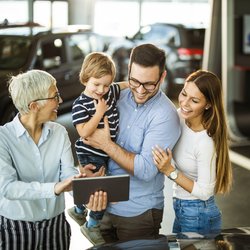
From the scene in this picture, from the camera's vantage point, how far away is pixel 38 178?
2.58 m

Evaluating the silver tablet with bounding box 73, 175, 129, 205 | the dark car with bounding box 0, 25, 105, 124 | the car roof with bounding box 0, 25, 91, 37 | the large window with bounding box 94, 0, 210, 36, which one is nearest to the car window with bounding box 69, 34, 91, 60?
the dark car with bounding box 0, 25, 105, 124

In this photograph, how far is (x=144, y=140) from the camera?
2.54 meters

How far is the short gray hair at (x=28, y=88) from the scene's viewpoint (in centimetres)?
245

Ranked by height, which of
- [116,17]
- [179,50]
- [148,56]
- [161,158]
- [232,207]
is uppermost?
[148,56]

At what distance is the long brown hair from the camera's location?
266cm

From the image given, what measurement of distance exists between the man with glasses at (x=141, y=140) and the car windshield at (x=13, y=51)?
4882mm

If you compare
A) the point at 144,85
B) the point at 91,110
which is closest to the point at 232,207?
the point at 91,110

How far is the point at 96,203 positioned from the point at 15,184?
391 millimetres

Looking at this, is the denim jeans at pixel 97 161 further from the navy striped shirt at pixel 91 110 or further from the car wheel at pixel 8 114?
the car wheel at pixel 8 114

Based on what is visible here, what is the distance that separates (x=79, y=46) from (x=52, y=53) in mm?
866

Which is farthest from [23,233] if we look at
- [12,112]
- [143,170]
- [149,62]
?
[12,112]

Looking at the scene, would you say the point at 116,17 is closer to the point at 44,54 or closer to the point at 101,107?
the point at 44,54

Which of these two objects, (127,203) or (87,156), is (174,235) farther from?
(87,156)

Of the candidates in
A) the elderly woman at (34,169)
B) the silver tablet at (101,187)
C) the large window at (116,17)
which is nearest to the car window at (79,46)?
the elderly woman at (34,169)
